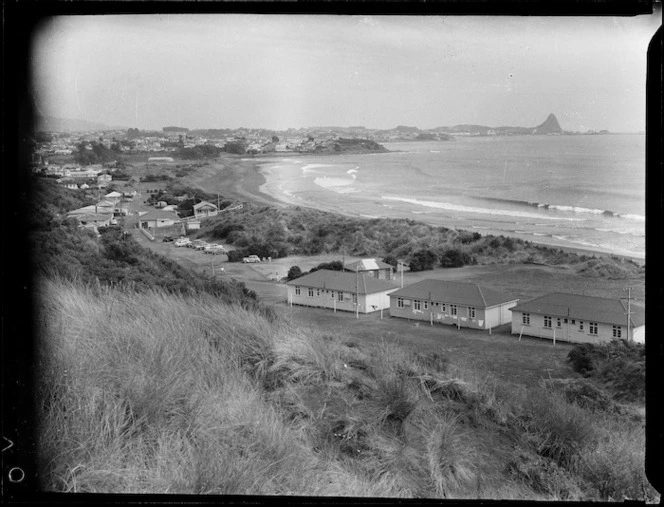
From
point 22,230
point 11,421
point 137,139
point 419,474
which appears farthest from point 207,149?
point 419,474

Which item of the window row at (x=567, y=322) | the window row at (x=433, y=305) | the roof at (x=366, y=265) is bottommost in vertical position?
the window row at (x=567, y=322)

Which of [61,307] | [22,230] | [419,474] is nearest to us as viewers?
[419,474]

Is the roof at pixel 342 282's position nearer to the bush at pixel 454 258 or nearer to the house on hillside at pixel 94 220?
the bush at pixel 454 258

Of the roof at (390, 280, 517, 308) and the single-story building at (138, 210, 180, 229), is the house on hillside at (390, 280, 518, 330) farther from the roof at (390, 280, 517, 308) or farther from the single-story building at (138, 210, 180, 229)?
the single-story building at (138, 210, 180, 229)

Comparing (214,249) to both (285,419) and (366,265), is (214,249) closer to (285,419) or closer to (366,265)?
(366,265)

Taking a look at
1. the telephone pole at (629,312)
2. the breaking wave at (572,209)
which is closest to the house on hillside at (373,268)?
the breaking wave at (572,209)

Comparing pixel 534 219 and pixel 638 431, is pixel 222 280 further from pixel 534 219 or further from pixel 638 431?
pixel 638 431

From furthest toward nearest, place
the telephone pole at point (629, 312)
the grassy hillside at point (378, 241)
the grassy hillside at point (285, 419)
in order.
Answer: the grassy hillside at point (378, 241) < the telephone pole at point (629, 312) < the grassy hillside at point (285, 419)
